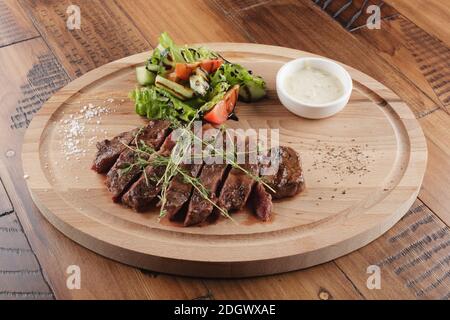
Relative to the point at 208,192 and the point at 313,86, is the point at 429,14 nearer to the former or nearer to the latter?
the point at 313,86

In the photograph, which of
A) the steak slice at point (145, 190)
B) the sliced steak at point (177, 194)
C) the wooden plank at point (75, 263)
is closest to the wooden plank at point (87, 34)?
the wooden plank at point (75, 263)

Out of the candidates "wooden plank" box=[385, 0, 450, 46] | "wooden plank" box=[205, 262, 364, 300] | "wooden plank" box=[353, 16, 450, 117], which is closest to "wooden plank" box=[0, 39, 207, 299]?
"wooden plank" box=[205, 262, 364, 300]

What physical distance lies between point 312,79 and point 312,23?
39.1 inches

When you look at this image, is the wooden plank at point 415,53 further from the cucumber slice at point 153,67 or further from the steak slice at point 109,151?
the steak slice at point 109,151

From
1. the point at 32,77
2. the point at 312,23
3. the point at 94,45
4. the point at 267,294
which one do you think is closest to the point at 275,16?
the point at 312,23

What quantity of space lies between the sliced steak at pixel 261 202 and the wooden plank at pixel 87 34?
173 centimetres

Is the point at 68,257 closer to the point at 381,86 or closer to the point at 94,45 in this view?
the point at 94,45

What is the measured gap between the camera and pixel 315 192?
3.21m

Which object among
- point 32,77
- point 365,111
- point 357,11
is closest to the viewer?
point 365,111

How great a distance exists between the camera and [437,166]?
137 inches

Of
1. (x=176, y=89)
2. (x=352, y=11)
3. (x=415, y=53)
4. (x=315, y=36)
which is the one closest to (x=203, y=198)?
(x=176, y=89)

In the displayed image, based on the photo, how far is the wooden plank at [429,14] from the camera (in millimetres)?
4543

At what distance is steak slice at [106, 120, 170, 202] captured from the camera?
3127 millimetres

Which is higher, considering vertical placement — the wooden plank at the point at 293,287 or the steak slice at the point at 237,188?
the steak slice at the point at 237,188
